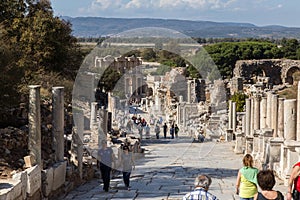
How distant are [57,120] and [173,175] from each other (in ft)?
11.4

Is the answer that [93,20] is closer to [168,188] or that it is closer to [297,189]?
[168,188]

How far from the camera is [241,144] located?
18.8 metres

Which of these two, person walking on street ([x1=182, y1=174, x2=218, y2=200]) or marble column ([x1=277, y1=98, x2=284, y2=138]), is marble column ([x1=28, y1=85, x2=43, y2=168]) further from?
marble column ([x1=277, y1=98, x2=284, y2=138])

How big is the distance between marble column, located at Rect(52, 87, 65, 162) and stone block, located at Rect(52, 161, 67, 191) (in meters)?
0.27

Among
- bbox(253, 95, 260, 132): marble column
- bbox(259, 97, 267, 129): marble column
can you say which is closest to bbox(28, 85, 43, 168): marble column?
bbox(259, 97, 267, 129): marble column

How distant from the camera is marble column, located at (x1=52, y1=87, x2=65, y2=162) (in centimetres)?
1090

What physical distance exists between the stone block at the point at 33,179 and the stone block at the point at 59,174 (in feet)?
2.77

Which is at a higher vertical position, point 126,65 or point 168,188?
point 126,65

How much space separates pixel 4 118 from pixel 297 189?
9.70 meters

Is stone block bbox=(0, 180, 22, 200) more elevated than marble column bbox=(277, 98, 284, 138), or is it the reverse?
marble column bbox=(277, 98, 284, 138)

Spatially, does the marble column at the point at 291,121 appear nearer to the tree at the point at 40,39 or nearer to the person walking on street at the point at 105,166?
the person walking on street at the point at 105,166

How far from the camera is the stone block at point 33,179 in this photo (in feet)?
28.4

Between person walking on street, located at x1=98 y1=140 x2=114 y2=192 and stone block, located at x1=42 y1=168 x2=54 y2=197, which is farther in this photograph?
person walking on street, located at x1=98 y1=140 x2=114 y2=192

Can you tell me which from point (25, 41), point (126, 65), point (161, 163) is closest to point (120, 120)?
point (126, 65)
